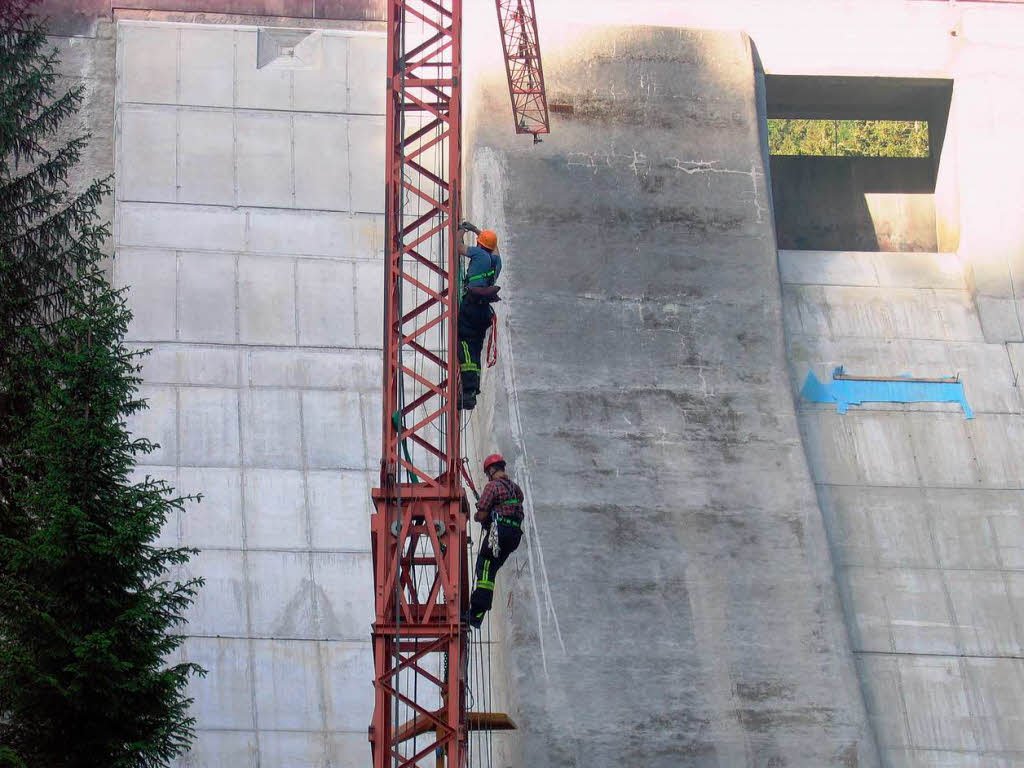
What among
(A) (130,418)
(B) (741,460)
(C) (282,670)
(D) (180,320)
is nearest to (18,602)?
(C) (282,670)

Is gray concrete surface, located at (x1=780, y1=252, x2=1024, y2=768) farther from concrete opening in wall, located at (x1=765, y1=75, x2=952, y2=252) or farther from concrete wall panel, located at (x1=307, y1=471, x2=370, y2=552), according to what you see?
concrete wall panel, located at (x1=307, y1=471, x2=370, y2=552)

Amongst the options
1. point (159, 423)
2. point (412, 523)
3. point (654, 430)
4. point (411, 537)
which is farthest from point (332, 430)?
point (412, 523)

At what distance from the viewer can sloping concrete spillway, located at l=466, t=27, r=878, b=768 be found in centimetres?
2045

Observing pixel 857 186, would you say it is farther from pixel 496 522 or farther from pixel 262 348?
pixel 496 522

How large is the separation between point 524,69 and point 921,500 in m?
10.0

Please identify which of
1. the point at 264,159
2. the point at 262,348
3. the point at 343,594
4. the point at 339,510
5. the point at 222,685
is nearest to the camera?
the point at 222,685

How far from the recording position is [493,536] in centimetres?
1562

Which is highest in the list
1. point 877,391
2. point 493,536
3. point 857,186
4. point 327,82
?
point 327,82

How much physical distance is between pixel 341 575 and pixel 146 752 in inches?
292

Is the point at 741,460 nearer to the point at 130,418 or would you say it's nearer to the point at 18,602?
the point at 130,418

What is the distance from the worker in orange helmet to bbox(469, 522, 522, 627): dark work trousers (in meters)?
1.92

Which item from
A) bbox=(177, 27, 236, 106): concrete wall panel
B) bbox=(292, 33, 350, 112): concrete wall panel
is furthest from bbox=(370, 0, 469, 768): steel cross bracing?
bbox=(177, 27, 236, 106): concrete wall panel

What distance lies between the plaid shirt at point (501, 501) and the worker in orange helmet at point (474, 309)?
1.43m

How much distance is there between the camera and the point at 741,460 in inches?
899
